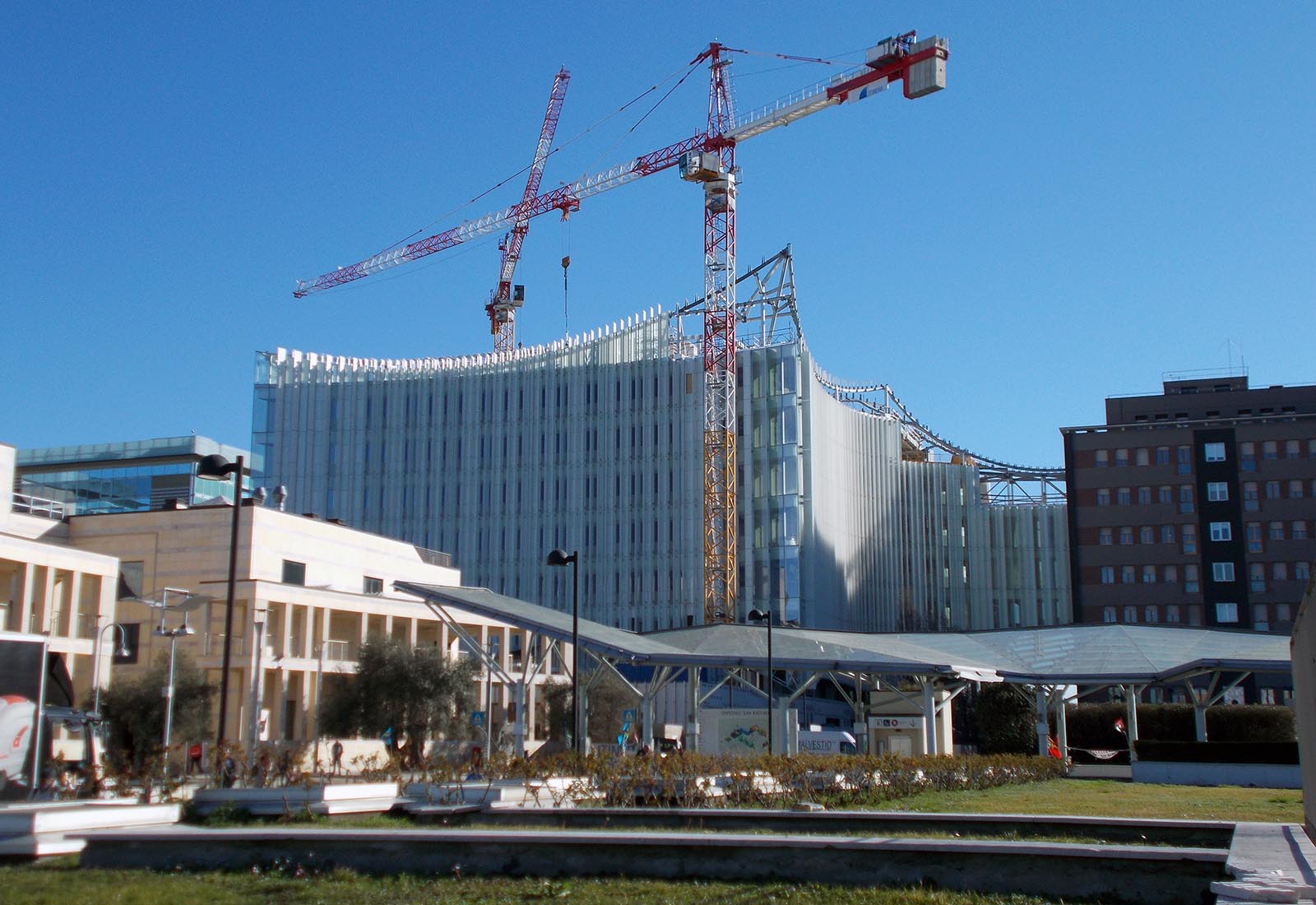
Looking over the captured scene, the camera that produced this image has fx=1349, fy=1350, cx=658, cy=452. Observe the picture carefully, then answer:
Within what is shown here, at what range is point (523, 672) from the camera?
43.1m

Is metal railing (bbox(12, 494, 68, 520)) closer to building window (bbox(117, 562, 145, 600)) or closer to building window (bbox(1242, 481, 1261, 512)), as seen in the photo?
building window (bbox(117, 562, 145, 600))

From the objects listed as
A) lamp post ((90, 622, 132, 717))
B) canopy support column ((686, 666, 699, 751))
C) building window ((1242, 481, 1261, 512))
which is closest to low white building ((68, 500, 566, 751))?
lamp post ((90, 622, 132, 717))

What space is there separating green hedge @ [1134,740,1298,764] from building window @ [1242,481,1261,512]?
61444 millimetres

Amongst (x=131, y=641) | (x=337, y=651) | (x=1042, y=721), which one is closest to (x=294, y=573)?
(x=337, y=651)

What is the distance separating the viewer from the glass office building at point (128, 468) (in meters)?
131

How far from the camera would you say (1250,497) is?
103938 millimetres

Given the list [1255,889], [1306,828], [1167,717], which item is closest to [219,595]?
[1167,717]

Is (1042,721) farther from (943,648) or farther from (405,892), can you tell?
(405,892)

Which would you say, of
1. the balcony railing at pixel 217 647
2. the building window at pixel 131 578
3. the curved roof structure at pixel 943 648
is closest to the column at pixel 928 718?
the curved roof structure at pixel 943 648

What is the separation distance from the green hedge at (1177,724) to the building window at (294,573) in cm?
3868

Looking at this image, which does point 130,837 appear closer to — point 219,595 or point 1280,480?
point 219,595

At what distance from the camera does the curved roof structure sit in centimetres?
4328

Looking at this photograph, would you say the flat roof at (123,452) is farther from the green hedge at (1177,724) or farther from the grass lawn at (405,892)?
the grass lawn at (405,892)

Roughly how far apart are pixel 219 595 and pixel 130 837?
4510 cm
